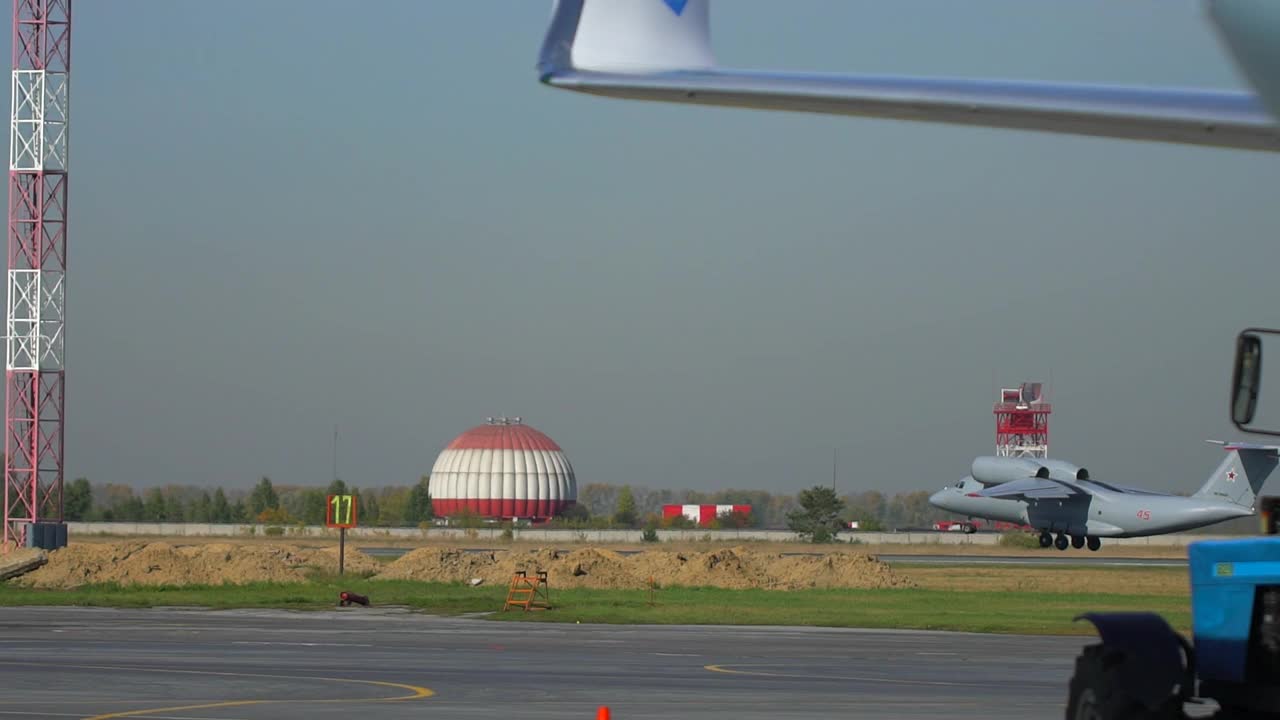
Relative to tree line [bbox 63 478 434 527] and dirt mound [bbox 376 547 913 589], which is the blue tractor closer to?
dirt mound [bbox 376 547 913 589]

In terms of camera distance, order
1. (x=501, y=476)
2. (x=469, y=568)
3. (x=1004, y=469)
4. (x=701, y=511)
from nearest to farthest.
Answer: (x=469, y=568)
(x=1004, y=469)
(x=501, y=476)
(x=701, y=511)

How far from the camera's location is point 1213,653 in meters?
9.00

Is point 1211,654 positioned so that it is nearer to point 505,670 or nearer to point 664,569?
point 505,670

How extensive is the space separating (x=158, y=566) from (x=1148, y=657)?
45464mm

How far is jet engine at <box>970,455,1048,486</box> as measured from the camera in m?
62.9

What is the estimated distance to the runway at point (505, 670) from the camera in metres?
18.0

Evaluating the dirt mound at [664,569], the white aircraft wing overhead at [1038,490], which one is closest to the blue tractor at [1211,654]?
the dirt mound at [664,569]

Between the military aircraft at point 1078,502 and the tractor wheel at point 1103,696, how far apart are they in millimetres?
49259

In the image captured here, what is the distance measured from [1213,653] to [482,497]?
376ft

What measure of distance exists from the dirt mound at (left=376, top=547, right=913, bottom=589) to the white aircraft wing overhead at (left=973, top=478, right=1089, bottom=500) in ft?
30.4

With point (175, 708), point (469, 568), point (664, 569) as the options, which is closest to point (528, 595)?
point (664, 569)

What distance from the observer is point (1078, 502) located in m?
61.5

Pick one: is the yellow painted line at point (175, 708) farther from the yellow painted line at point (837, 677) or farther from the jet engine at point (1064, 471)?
the jet engine at point (1064, 471)

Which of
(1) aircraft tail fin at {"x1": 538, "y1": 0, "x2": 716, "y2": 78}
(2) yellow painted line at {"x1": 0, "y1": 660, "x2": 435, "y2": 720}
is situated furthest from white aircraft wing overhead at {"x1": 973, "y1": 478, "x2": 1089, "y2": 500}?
(1) aircraft tail fin at {"x1": 538, "y1": 0, "x2": 716, "y2": 78}
